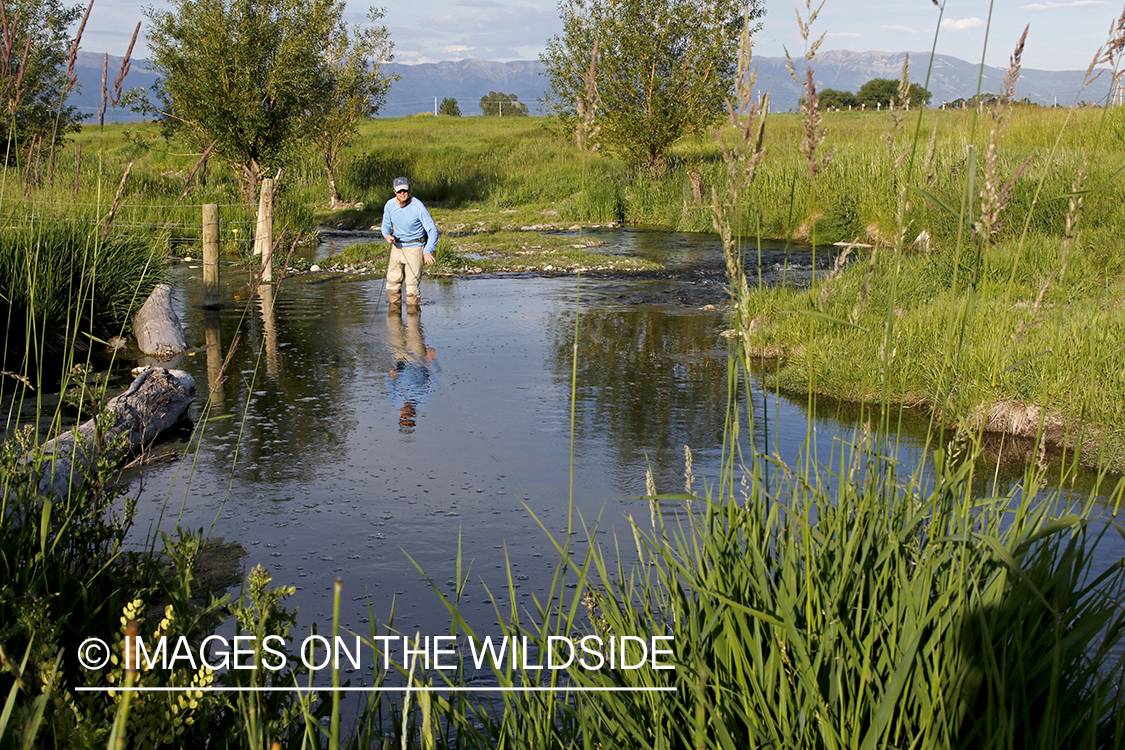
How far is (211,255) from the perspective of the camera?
12523 millimetres

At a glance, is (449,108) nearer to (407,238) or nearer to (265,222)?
(265,222)

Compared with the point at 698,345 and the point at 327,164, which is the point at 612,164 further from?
the point at 698,345

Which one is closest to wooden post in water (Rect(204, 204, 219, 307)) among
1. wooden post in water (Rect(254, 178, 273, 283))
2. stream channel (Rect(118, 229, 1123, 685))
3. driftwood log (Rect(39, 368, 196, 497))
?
stream channel (Rect(118, 229, 1123, 685))

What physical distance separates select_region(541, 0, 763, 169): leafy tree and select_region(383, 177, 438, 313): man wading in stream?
15.2 meters

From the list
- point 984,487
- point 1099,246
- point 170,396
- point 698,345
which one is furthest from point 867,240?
point 170,396

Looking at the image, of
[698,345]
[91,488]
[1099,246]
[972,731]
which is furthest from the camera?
[1099,246]

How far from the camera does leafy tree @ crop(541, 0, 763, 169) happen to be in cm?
2694

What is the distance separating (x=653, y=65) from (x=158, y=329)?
67.5 feet

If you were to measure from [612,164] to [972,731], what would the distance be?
31.4 meters

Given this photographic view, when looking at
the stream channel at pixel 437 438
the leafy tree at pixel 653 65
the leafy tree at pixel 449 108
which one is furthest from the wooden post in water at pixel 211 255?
the leafy tree at pixel 449 108

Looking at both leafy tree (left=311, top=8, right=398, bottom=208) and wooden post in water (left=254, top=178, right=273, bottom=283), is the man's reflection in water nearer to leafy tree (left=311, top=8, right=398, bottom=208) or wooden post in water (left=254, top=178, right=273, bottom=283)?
wooden post in water (left=254, top=178, right=273, bottom=283)

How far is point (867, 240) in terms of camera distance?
1956 cm

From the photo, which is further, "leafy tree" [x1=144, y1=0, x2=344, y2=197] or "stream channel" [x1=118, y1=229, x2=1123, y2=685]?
"leafy tree" [x1=144, y1=0, x2=344, y2=197]

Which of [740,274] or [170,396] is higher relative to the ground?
[740,274]
